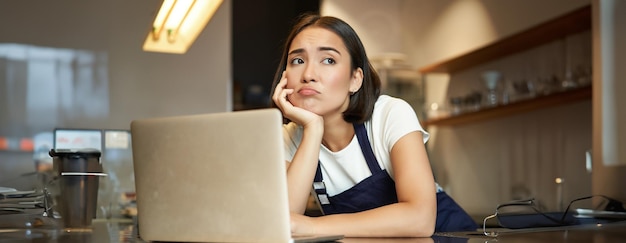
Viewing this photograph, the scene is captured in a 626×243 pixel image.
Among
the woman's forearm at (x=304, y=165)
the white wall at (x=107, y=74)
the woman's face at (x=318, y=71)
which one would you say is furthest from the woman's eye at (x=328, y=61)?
the white wall at (x=107, y=74)

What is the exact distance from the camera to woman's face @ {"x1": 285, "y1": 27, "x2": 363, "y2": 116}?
1.48 metres

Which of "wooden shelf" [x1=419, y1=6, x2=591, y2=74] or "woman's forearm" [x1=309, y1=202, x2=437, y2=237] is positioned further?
"wooden shelf" [x1=419, y1=6, x2=591, y2=74]

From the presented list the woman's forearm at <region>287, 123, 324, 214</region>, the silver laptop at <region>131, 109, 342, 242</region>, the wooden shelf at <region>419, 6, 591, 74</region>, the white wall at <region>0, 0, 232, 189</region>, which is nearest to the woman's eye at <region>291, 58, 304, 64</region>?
the woman's forearm at <region>287, 123, 324, 214</region>

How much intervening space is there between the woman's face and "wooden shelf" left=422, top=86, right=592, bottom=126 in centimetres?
162

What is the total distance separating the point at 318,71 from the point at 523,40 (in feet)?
6.94

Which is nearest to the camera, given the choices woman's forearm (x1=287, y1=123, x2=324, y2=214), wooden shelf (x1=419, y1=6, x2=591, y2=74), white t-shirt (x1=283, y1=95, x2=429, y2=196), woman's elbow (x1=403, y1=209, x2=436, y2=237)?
woman's elbow (x1=403, y1=209, x2=436, y2=237)

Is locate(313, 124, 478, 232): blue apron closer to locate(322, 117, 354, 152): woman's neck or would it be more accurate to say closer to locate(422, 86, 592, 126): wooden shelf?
locate(322, 117, 354, 152): woman's neck

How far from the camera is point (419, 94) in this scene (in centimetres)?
441

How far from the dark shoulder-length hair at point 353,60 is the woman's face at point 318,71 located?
23 mm

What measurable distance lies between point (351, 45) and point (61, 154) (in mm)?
711

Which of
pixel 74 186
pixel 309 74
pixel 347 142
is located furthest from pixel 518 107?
pixel 74 186

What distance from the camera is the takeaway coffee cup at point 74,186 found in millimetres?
1688

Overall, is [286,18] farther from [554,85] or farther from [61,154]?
[61,154]

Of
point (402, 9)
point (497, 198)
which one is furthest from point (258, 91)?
point (497, 198)
